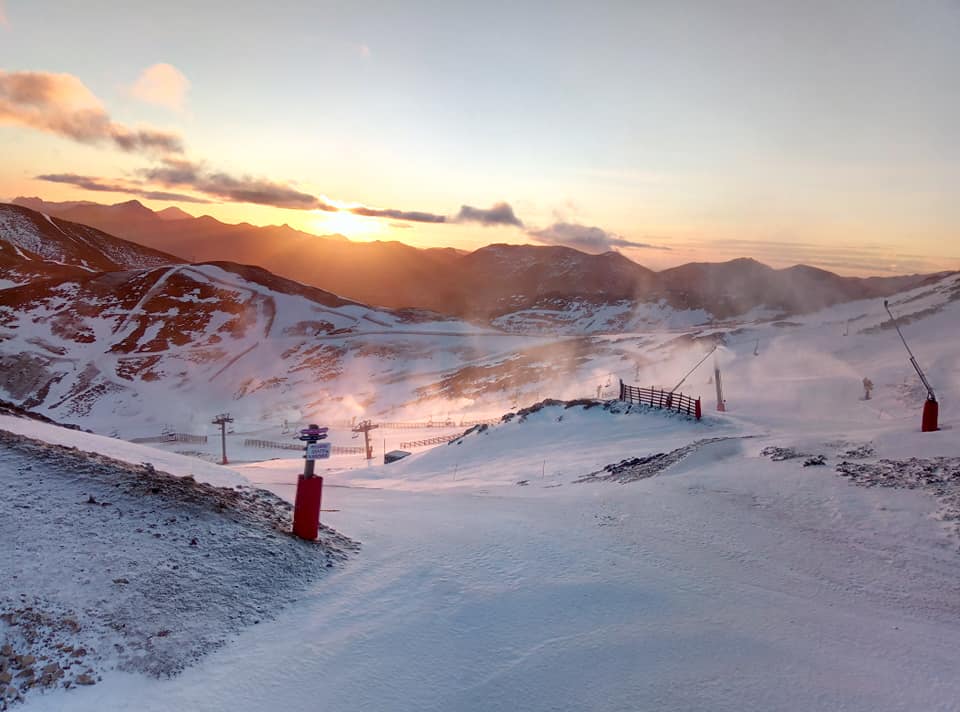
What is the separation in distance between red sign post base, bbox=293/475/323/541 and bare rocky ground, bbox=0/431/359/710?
267 millimetres

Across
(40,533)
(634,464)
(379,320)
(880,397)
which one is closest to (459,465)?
(634,464)

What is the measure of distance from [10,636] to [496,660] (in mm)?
4367

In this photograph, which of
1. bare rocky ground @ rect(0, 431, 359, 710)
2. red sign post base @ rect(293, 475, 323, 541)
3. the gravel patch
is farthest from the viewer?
the gravel patch

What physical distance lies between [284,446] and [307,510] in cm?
5286

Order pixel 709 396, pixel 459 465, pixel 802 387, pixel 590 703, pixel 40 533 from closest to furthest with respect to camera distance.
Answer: pixel 590 703 → pixel 40 533 → pixel 459 465 → pixel 802 387 → pixel 709 396

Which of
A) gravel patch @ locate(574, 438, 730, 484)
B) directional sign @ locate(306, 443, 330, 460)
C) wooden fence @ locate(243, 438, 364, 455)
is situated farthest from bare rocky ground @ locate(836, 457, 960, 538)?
wooden fence @ locate(243, 438, 364, 455)

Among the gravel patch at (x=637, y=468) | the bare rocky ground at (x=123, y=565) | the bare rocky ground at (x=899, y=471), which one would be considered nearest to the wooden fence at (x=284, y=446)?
the gravel patch at (x=637, y=468)

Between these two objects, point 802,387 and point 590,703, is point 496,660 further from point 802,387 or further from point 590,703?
point 802,387

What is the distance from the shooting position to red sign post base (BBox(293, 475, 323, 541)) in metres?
8.42

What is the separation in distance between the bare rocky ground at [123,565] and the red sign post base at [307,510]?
0.88ft

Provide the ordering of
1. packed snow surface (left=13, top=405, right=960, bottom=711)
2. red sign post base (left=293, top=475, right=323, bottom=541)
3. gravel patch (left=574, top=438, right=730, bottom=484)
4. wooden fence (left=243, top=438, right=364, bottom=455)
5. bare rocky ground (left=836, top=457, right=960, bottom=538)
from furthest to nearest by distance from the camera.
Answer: wooden fence (left=243, top=438, right=364, bottom=455)
gravel patch (left=574, top=438, right=730, bottom=484)
bare rocky ground (left=836, top=457, right=960, bottom=538)
red sign post base (left=293, top=475, right=323, bottom=541)
packed snow surface (left=13, top=405, right=960, bottom=711)

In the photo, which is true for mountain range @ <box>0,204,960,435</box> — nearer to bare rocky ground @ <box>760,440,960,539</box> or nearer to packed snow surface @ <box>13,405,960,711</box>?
bare rocky ground @ <box>760,440,960,539</box>

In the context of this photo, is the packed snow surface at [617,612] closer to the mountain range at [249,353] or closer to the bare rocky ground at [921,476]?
the bare rocky ground at [921,476]

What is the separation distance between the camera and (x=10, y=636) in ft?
16.6
